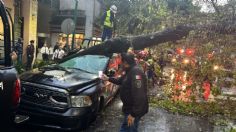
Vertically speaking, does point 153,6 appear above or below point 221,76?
above

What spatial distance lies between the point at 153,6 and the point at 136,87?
31.8 ft

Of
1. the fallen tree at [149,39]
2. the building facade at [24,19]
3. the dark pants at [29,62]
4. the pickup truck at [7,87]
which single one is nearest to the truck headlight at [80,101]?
the fallen tree at [149,39]

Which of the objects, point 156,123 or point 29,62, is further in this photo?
point 29,62

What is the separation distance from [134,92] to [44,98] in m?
2.12

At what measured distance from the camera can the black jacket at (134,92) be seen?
19.6 feet

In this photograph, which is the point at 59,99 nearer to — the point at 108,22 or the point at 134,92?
the point at 134,92

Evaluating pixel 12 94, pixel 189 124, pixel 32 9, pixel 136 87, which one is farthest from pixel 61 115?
pixel 32 9

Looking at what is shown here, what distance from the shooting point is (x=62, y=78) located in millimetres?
7730

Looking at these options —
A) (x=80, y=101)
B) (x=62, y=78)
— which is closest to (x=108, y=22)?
(x=62, y=78)

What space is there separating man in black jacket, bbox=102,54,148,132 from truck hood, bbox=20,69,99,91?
148 centimetres

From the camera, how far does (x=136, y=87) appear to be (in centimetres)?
600

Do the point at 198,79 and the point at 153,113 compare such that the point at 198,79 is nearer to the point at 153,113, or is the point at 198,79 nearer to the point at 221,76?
the point at 221,76

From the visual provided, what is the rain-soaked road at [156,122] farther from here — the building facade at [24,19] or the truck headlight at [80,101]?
the building facade at [24,19]

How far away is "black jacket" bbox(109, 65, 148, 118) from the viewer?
599cm
